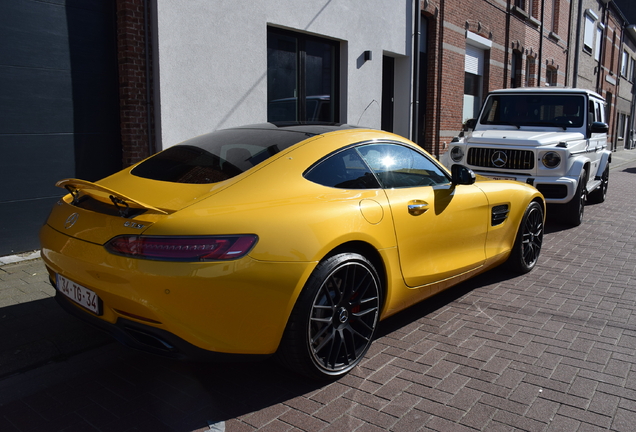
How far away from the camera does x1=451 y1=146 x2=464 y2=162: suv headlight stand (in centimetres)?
857

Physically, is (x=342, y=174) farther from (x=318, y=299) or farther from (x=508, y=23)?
(x=508, y=23)

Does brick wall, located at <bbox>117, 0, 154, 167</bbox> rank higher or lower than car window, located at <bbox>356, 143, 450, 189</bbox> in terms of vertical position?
higher

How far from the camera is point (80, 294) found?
9.78 ft

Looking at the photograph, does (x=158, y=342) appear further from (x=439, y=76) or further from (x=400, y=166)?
(x=439, y=76)

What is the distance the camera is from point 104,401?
9.89 ft

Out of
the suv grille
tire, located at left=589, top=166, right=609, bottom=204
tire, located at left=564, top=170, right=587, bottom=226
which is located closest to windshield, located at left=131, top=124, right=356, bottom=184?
the suv grille

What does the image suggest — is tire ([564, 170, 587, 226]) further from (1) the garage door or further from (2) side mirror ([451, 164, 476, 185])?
(1) the garage door

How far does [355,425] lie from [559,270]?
3932mm

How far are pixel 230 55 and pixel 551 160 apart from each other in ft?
16.4

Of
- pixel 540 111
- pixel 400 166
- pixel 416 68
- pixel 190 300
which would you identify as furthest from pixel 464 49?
pixel 190 300

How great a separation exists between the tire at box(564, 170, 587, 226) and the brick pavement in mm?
3713

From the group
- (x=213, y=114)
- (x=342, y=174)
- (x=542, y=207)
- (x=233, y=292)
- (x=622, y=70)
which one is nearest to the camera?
(x=233, y=292)

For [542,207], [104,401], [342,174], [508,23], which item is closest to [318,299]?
[342,174]

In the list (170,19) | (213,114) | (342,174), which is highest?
(170,19)
